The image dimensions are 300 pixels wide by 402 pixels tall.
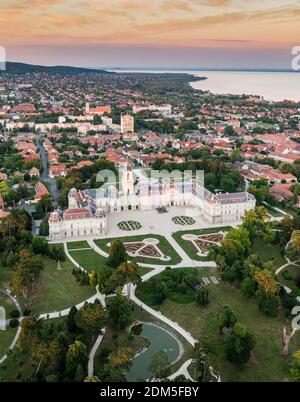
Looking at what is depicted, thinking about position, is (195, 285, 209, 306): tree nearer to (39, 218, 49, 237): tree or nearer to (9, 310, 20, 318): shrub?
(9, 310, 20, 318): shrub

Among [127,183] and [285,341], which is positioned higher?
[127,183]

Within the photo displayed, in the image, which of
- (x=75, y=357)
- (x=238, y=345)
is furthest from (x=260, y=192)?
(x=75, y=357)

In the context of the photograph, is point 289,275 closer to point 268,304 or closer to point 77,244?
point 268,304

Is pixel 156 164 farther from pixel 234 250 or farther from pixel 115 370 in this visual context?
pixel 115 370

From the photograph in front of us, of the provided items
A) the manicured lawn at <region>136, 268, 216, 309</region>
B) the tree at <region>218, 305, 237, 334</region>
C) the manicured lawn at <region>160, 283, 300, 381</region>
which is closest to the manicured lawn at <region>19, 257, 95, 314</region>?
the manicured lawn at <region>136, 268, 216, 309</region>

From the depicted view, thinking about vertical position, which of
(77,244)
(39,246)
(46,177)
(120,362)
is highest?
(46,177)

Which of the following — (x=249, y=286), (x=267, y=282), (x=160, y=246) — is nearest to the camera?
(x=267, y=282)

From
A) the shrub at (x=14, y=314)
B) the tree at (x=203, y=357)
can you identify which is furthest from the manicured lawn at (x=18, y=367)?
the tree at (x=203, y=357)

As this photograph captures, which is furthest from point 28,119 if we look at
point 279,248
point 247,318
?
point 247,318
